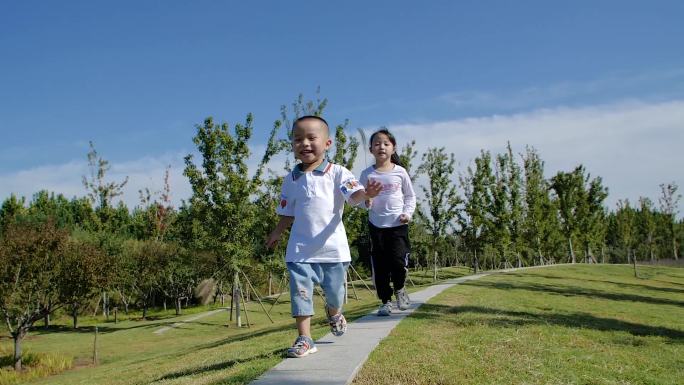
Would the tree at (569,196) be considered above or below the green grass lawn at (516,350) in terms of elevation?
above

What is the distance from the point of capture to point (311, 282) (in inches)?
177

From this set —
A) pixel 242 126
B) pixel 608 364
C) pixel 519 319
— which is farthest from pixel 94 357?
pixel 608 364

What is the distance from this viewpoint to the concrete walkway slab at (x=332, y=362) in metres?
3.59

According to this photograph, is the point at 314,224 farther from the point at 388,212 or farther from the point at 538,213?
the point at 538,213

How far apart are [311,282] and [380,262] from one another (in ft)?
8.20

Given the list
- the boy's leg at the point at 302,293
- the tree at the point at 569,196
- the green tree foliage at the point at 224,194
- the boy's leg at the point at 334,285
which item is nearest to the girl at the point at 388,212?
the boy's leg at the point at 334,285

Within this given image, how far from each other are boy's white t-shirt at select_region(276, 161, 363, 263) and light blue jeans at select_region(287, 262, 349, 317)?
8cm

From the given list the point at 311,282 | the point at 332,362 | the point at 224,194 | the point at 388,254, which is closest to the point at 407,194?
the point at 388,254

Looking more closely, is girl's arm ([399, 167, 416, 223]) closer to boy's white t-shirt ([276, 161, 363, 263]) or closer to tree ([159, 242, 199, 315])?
boy's white t-shirt ([276, 161, 363, 263])

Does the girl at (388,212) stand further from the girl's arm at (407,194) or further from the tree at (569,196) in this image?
the tree at (569,196)

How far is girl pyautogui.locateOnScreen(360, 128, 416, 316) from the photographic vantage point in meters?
6.73

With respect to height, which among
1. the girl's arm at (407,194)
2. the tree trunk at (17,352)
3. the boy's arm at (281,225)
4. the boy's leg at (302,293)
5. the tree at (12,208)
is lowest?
the tree trunk at (17,352)

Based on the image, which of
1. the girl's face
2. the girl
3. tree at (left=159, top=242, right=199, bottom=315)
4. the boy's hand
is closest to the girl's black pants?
the girl

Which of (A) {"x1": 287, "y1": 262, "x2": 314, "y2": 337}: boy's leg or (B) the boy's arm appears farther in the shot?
(B) the boy's arm
